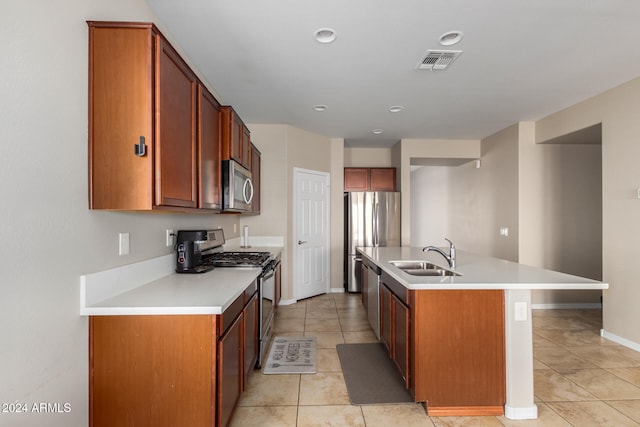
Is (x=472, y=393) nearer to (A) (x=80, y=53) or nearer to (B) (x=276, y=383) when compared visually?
(B) (x=276, y=383)

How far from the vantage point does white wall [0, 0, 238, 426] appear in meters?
1.08

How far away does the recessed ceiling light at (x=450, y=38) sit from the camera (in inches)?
89.5

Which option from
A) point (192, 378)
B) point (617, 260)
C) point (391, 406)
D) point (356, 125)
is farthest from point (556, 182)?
point (192, 378)

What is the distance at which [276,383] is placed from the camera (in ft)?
7.95

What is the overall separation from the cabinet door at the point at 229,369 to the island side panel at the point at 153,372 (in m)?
0.06

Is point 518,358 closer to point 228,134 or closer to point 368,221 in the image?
point 228,134

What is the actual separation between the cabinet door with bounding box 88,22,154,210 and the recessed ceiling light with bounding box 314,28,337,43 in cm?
123

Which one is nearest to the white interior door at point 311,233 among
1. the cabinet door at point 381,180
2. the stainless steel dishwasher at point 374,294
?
the cabinet door at point 381,180

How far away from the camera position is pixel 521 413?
1.98 metres

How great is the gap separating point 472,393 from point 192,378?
1.72 metres

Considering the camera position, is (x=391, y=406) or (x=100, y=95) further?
(x=391, y=406)

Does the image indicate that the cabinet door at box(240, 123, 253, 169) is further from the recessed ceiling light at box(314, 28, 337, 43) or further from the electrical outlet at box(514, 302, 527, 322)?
the electrical outlet at box(514, 302, 527, 322)

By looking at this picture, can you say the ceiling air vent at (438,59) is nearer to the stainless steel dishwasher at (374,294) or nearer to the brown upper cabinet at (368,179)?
the stainless steel dishwasher at (374,294)

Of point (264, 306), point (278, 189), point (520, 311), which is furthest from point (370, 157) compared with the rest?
point (520, 311)
